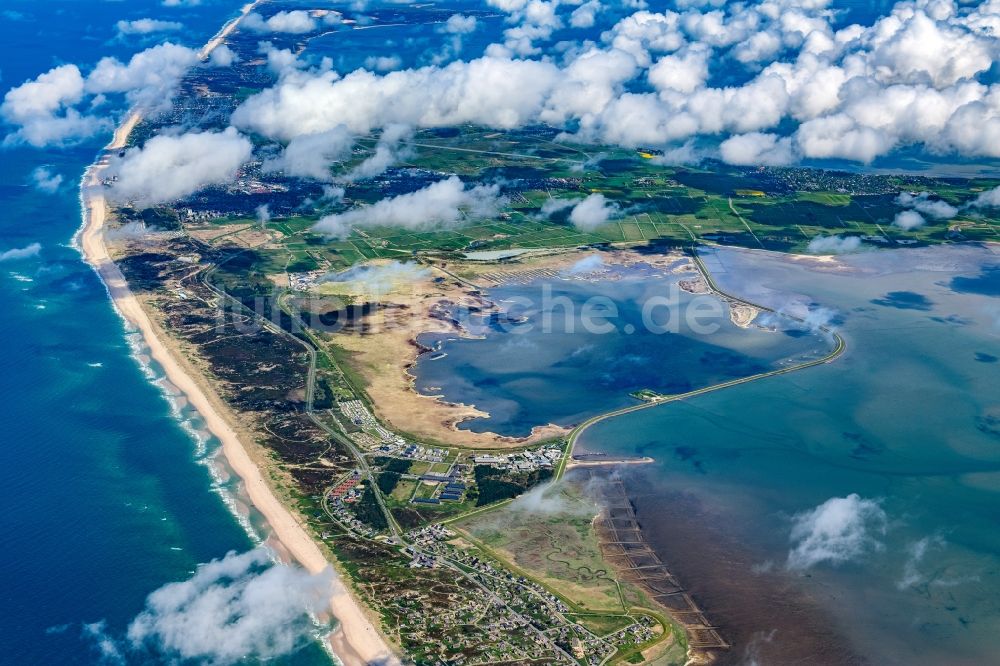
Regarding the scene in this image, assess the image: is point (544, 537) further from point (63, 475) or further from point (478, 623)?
point (63, 475)

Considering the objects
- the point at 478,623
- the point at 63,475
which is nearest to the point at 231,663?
the point at 478,623

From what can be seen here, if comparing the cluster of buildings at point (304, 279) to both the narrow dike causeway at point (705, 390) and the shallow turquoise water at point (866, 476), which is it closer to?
the narrow dike causeway at point (705, 390)

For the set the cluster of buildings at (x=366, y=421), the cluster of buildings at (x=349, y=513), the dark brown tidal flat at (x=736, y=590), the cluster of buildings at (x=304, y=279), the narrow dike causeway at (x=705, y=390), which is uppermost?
the cluster of buildings at (x=304, y=279)

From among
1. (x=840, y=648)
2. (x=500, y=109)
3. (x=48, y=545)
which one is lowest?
(x=840, y=648)

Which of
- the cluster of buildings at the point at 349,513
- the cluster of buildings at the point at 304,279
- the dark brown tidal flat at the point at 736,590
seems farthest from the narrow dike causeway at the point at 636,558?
the cluster of buildings at the point at 304,279

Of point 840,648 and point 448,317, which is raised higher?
point 448,317

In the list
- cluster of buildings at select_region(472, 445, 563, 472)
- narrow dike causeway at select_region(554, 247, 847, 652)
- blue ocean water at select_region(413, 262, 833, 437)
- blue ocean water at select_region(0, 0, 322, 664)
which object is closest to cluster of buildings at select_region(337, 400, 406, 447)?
blue ocean water at select_region(413, 262, 833, 437)

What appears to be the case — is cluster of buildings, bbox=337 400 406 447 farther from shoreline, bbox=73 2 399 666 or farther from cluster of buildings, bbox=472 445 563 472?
shoreline, bbox=73 2 399 666
